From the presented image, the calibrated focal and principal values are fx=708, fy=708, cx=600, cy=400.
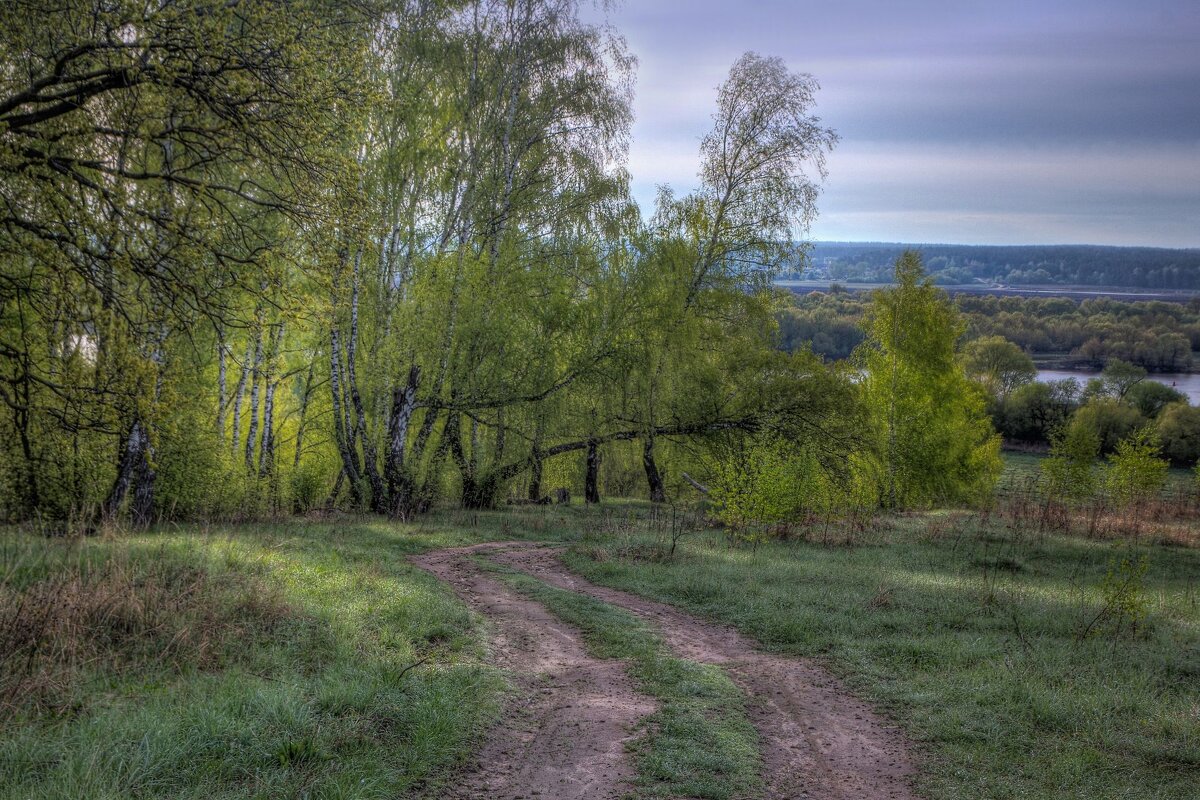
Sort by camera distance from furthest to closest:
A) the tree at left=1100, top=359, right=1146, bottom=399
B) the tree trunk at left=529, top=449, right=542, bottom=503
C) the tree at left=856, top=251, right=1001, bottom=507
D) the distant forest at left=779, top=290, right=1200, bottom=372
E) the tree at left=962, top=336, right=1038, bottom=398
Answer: the distant forest at left=779, top=290, right=1200, bottom=372
the tree at left=962, top=336, right=1038, bottom=398
the tree at left=1100, top=359, right=1146, bottom=399
the tree at left=856, top=251, right=1001, bottom=507
the tree trunk at left=529, top=449, right=542, bottom=503

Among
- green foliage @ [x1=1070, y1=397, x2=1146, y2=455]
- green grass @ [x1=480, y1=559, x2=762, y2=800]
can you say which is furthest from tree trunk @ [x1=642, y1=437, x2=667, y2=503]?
A: green foliage @ [x1=1070, y1=397, x2=1146, y2=455]

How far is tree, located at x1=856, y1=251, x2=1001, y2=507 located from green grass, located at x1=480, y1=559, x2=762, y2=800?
20.4 meters

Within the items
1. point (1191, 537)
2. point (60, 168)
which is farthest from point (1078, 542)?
point (60, 168)

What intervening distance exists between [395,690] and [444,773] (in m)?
1.13

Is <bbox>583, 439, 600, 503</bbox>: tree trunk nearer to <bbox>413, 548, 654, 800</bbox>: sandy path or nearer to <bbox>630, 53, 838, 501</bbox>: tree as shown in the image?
<bbox>630, 53, 838, 501</bbox>: tree

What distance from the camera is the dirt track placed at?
493 centimetres

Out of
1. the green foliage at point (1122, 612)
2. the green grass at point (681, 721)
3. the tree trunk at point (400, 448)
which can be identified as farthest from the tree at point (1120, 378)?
the green grass at point (681, 721)

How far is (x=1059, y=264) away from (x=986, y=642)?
18940cm

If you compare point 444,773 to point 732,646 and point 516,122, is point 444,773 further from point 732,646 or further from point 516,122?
point 516,122

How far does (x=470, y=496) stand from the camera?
19969 millimetres

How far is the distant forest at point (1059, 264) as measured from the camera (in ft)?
496

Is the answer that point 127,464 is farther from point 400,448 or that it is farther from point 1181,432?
point 1181,432

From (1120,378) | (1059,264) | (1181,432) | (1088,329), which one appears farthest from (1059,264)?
(1181,432)

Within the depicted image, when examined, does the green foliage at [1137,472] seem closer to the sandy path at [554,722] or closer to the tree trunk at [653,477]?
the tree trunk at [653,477]
